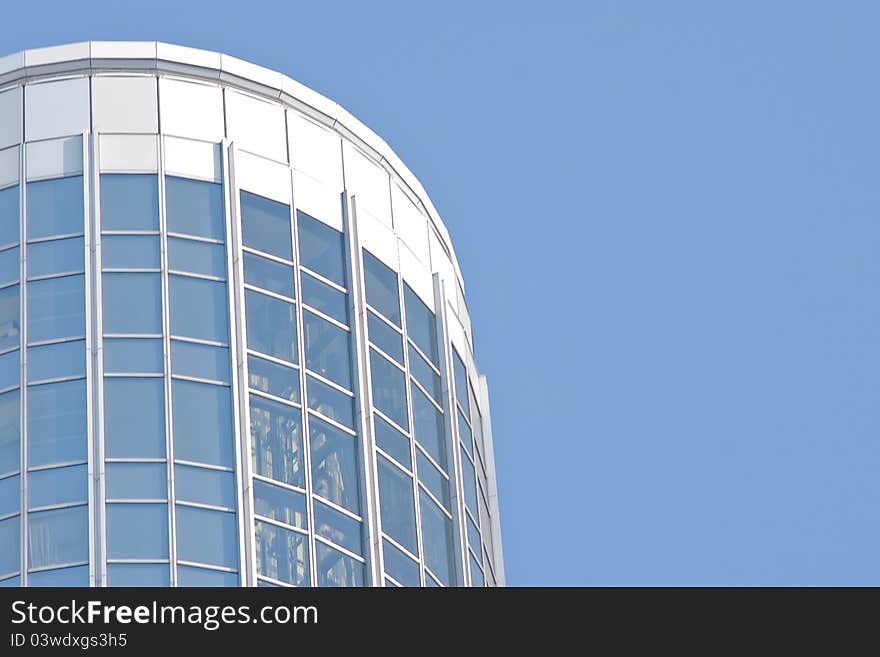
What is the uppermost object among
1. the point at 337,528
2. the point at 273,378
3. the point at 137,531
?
the point at 273,378

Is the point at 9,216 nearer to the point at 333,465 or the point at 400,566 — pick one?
the point at 333,465

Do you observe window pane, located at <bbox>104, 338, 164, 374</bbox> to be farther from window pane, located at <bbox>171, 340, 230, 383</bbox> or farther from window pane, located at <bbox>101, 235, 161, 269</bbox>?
window pane, located at <bbox>101, 235, 161, 269</bbox>

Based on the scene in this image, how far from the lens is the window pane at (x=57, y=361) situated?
160 feet

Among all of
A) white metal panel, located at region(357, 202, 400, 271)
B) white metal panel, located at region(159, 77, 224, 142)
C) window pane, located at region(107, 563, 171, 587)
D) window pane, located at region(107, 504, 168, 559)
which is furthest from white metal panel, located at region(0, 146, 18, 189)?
window pane, located at region(107, 563, 171, 587)

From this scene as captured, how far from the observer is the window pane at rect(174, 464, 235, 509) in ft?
154

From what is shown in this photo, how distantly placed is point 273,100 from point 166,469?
10.7 meters

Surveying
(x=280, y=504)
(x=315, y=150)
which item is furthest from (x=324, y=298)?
(x=280, y=504)

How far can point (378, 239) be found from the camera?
176 feet

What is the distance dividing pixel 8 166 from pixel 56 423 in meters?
6.80

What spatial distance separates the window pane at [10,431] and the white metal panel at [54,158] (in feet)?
18.0

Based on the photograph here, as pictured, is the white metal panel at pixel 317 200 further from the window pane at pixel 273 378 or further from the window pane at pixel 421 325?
the window pane at pixel 273 378

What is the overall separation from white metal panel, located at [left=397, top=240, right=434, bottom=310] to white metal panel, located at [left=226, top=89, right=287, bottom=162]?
3642 mm

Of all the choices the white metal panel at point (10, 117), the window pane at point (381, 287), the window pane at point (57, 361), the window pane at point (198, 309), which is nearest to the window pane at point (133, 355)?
the window pane at point (57, 361)
